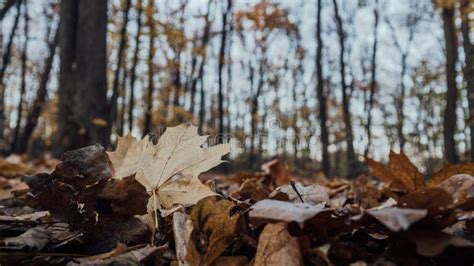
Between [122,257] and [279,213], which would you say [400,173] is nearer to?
[279,213]

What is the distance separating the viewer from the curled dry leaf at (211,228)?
0.64m

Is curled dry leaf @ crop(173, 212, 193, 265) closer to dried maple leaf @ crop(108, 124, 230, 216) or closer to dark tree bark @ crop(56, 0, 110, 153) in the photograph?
dried maple leaf @ crop(108, 124, 230, 216)

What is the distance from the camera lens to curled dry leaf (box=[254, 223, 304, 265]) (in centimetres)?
60

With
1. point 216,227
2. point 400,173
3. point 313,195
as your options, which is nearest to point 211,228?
point 216,227

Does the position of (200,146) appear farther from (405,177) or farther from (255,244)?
(405,177)

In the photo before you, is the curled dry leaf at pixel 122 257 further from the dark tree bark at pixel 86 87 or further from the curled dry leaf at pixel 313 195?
the dark tree bark at pixel 86 87

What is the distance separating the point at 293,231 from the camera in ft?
2.04

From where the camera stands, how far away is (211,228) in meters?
0.68

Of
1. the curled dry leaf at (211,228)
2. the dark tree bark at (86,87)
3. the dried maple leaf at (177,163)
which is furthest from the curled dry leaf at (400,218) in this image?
the dark tree bark at (86,87)

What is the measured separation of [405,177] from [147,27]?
8.87m

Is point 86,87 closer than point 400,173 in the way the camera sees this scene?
No

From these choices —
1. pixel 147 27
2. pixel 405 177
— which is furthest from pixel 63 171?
pixel 147 27

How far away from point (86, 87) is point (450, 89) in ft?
18.6

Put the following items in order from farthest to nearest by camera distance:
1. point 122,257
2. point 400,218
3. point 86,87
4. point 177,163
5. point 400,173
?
point 86,87, point 400,173, point 177,163, point 122,257, point 400,218
